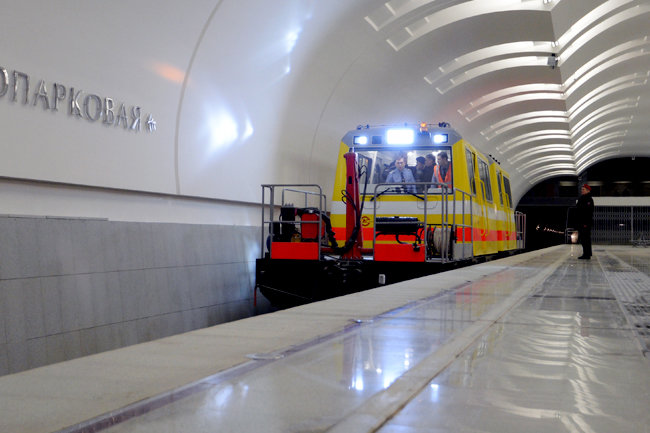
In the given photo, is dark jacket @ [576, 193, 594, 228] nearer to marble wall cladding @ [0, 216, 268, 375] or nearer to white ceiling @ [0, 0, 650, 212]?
white ceiling @ [0, 0, 650, 212]

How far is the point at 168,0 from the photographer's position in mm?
9586

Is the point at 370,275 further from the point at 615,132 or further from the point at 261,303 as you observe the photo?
the point at 615,132

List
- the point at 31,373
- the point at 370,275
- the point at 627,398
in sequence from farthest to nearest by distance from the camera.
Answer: the point at 370,275 < the point at 31,373 < the point at 627,398

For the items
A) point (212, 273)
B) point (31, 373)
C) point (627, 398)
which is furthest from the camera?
point (212, 273)

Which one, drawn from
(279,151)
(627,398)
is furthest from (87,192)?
(627,398)

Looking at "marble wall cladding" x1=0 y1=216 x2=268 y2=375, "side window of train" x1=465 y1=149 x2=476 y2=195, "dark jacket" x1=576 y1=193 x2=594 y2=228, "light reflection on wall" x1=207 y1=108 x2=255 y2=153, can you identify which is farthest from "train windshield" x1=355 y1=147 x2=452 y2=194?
"dark jacket" x1=576 y1=193 x2=594 y2=228

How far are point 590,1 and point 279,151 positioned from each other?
751cm

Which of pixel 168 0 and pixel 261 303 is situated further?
pixel 261 303

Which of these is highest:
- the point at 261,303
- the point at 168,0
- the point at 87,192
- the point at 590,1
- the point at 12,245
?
the point at 590,1

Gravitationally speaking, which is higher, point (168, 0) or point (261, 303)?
point (168, 0)

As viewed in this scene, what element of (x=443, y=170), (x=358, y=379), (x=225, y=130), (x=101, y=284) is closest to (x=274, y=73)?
(x=225, y=130)

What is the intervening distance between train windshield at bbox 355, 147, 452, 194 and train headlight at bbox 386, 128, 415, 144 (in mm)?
159

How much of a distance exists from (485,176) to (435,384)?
1331 cm

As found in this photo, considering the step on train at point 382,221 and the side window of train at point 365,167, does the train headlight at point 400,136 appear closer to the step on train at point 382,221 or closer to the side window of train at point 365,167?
the step on train at point 382,221
